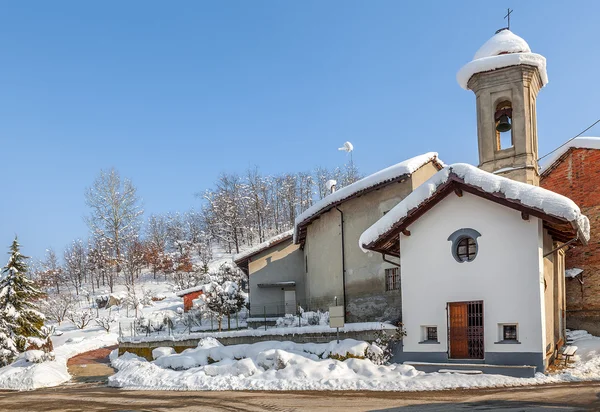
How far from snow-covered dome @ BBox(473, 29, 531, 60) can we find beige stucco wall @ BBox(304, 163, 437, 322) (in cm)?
566

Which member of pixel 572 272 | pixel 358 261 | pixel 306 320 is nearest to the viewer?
pixel 572 272

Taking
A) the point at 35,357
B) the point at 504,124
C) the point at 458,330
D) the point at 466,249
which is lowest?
the point at 35,357

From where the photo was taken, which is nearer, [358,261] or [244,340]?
[244,340]

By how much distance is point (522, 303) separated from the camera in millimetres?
13625

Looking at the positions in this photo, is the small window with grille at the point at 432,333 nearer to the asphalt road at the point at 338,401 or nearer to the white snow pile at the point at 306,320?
the asphalt road at the point at 338,401

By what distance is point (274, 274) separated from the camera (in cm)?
3042

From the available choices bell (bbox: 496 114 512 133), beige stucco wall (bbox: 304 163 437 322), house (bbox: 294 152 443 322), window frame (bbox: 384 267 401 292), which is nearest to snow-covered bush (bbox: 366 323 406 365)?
house (bbox: 294 152 443 322)

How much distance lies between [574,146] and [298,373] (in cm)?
1564

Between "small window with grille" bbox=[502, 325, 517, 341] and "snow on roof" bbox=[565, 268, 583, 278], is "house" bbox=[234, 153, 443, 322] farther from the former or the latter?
"snow on roof" bbox=[565, 268, 583, 278]

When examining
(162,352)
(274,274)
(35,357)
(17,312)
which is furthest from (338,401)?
(17,312)

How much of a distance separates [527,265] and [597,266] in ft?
28.1

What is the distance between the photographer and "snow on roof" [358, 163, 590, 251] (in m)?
12.7

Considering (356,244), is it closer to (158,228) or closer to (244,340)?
(244,340)

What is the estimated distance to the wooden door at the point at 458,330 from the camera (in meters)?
14.4
